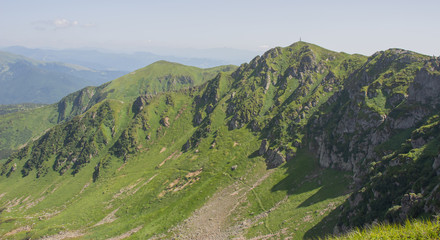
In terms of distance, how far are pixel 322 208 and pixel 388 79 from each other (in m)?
96.0

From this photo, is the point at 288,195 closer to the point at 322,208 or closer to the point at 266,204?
the point at 266,204

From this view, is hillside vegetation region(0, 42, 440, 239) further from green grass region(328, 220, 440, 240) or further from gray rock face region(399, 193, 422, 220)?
green grass region(328, 220, 440, 240)

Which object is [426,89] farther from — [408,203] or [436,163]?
[408,203]

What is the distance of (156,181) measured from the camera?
187 m

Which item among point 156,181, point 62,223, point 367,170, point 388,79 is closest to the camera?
point 367,170

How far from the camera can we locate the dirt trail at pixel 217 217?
357 ft

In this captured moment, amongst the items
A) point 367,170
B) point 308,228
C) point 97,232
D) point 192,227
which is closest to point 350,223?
point 308,228

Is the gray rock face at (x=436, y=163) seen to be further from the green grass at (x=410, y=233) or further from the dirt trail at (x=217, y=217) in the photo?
the dirt trail at (x=217, y=217)

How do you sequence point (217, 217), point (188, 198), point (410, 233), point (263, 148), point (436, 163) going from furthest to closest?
point (263, 148), point (188, 198), point (217, 217), point (436, 163), point (410, 233)

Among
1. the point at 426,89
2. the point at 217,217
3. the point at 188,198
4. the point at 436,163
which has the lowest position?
the point at 188,198

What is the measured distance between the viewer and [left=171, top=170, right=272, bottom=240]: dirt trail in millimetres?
108688

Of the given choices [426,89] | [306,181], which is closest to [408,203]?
[306,181]

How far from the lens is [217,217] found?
399 feet

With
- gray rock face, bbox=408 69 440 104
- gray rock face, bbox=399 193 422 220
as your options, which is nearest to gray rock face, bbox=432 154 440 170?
gray rock face, bbox=399 193 422 220
